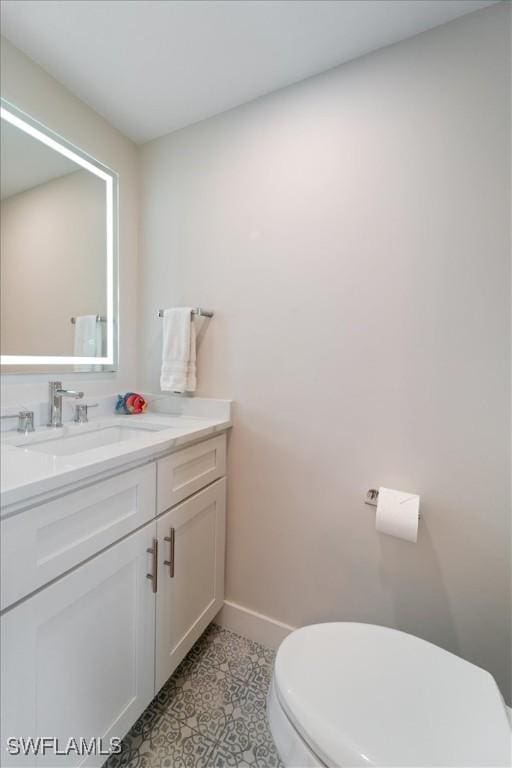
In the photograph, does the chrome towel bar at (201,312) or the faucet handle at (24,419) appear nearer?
the faucet handle at (24,419)

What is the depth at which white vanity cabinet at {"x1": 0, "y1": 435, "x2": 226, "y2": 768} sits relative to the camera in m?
0.64

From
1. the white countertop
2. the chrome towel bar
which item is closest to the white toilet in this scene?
the white countertop

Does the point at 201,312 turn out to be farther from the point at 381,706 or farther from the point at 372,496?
the point at 381,706

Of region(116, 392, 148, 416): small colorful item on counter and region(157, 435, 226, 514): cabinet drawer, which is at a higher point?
region(116, 392, 148, 416): small colorful item on counter

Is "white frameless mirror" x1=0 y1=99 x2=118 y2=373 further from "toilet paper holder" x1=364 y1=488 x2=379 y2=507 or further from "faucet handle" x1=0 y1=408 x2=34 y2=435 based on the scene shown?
"toilet paper holder" x1=364 y1=488 x2=379 y2=507

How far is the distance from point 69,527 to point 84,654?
327mm

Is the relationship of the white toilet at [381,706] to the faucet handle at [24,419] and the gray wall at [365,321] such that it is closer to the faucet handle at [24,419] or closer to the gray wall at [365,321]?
the gray wall at [365,321]

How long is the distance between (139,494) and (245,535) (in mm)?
627

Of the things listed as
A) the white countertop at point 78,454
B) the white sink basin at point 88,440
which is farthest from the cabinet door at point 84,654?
the white sink basin at point 88,440

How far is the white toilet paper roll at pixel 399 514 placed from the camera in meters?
0.96

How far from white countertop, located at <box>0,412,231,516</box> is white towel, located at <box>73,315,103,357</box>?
0.29m

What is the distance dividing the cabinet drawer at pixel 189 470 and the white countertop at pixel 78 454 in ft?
0.14

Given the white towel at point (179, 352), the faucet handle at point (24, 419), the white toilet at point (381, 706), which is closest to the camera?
Answer: the white toilet at point (381, 706)

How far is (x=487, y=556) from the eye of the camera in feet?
3.20
